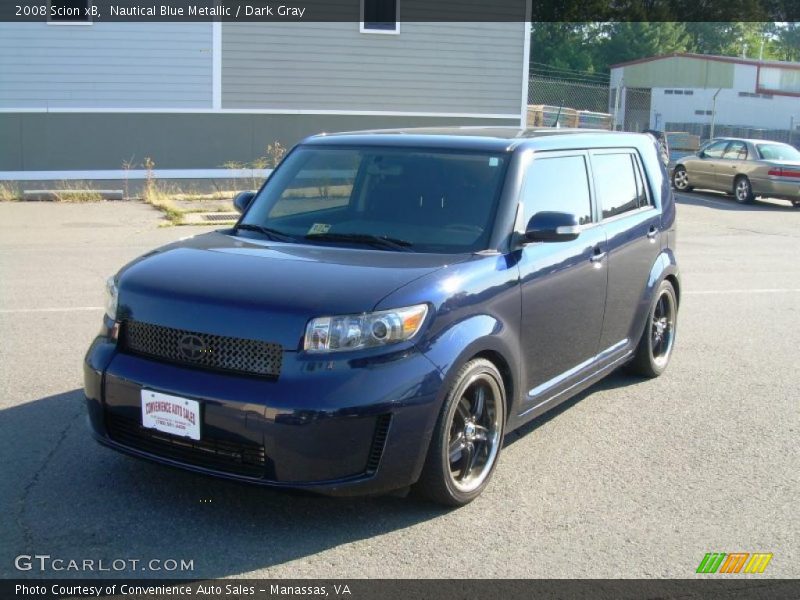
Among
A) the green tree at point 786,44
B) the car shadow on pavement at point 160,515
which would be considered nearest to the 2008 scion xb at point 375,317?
the car shadow on pavement at point 160,515

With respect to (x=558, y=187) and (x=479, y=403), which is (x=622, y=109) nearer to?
(x=558, y=187)

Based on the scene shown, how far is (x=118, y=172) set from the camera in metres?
20.8

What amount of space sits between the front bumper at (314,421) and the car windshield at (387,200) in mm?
1065

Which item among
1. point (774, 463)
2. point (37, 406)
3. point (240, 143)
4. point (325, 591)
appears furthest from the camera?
point (240, 143)

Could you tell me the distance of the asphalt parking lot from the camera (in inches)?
160

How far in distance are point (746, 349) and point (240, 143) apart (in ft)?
51.5

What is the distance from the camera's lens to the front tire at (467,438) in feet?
14.3

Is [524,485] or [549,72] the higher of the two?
[549,72]

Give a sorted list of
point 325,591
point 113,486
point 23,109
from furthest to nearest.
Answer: point 23,109, point 113,486, point 325,591

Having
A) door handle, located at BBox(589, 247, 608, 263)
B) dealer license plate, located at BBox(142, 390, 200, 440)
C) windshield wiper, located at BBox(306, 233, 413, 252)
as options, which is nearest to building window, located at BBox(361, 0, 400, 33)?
door handle, located at BBox(589, 247, 608, 263)

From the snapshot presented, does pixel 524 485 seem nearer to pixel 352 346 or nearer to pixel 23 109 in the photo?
pixel 352 346

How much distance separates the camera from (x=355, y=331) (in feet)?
13.5

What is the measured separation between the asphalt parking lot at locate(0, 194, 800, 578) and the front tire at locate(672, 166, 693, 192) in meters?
17.8

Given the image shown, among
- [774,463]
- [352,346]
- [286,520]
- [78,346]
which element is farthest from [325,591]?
[78,346]
